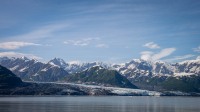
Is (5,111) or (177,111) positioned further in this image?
(177,111)

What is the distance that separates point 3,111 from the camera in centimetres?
10625

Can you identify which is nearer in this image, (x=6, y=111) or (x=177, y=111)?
(x=6, y=111)

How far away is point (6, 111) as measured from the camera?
106 metres

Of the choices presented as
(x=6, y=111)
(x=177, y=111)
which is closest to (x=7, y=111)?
(x=6, y=111)

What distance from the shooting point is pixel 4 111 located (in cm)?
10631

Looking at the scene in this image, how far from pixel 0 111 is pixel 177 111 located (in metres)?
66.8

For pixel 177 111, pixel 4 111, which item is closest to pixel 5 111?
pixel 4 111

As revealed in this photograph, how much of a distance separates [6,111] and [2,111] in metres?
1.26

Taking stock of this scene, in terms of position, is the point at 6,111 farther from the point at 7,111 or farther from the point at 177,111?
the point at 177,111

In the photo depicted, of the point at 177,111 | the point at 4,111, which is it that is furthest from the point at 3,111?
the point at 177,111

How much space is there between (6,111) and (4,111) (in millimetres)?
632

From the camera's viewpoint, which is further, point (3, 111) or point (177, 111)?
point (177, 111)

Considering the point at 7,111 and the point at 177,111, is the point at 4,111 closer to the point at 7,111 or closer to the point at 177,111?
the point at 7,111

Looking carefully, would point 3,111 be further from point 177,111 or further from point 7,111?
point 177,111
